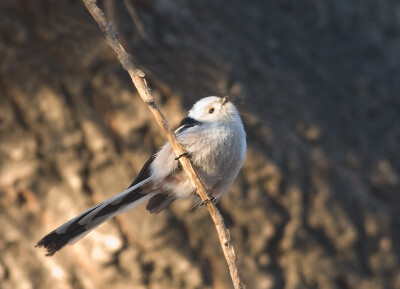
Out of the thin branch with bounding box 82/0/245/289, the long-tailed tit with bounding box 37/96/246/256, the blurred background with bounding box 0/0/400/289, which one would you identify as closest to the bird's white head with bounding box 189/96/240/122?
the long-tailed tit with bounding box 37/96/246/256

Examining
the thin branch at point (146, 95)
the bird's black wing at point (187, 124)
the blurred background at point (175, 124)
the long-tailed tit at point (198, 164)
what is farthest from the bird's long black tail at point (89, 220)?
the blurred background at point (175, 124)

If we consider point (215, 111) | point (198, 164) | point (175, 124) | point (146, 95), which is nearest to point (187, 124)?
point (215, 111)

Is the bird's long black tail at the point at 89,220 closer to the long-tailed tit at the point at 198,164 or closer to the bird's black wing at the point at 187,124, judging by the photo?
the long-tailed tit at the point at 198,164

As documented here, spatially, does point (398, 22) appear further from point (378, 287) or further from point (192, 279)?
point (192, 279)

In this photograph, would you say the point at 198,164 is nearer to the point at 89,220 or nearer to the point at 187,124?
the point at 187,124

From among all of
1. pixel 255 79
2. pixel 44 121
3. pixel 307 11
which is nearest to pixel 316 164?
pixel 255 79
